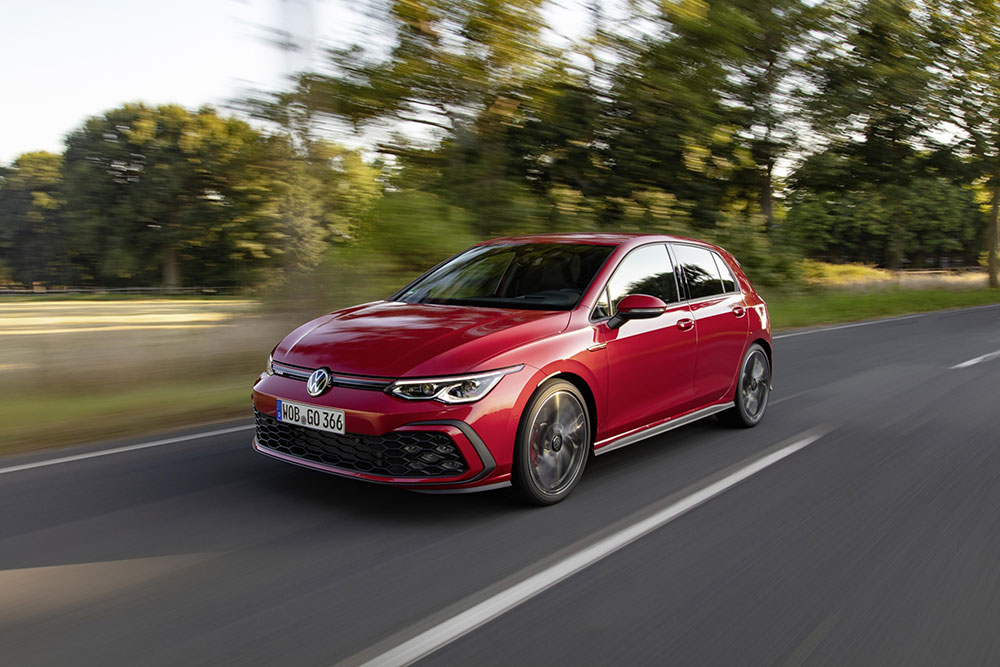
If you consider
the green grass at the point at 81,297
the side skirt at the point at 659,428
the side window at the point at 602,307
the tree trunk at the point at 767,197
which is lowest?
the green grass at the point at 81,297

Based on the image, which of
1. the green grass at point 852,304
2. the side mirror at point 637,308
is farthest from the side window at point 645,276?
the green grass at point 852,304

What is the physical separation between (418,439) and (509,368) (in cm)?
61

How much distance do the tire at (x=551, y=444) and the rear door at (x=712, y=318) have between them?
150cm

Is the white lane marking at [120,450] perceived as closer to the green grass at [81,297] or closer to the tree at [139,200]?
the green grass at [81,297]

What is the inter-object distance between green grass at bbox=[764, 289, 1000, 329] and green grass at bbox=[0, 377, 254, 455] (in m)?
12.4

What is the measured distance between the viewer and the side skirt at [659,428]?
5290 mm

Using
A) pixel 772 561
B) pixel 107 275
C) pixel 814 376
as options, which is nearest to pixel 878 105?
pixel 814 376

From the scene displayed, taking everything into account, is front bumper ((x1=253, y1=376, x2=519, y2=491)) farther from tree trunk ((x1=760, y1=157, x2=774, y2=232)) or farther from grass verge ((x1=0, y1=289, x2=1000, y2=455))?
tree trunk ((x1=760, y1=157, x2=774, y2=232))

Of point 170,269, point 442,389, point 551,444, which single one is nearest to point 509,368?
point 442,389

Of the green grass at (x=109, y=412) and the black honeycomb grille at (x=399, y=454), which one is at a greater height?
the black honeycomb grille at (x=399, y=454)

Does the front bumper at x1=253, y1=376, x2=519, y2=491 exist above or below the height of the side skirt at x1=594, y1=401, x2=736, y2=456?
above

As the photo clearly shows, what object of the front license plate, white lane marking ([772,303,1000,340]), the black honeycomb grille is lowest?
white lane marking ([772,303,1000,340])

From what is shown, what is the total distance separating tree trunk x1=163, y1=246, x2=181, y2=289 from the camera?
57.9 metres

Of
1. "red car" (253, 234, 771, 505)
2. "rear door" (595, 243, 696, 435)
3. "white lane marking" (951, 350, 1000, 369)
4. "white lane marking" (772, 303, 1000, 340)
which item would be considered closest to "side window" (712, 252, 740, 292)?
"red car" (253, 234, 771, 505)
